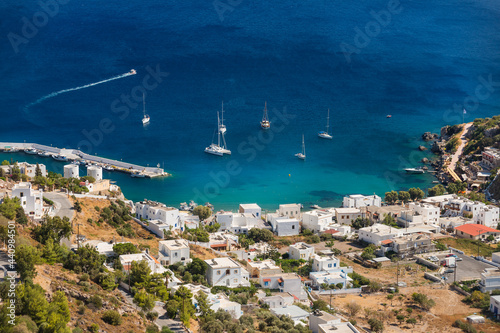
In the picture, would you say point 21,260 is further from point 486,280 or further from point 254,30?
point 254,30

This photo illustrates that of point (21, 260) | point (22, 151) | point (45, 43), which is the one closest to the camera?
point (21, 260)

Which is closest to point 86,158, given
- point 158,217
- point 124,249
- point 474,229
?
point 158,217

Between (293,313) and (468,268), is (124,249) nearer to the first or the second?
(293,313)


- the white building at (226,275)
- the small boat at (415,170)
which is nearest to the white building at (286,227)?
the white building at (226,275)

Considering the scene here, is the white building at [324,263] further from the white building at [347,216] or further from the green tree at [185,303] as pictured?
the green tree at [185,303]

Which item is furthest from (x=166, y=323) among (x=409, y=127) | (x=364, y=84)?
(x=364, y=84)

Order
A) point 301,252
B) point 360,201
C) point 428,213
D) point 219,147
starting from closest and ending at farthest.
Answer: point 301,252
point 428,213
point 360,201
point 219,147
